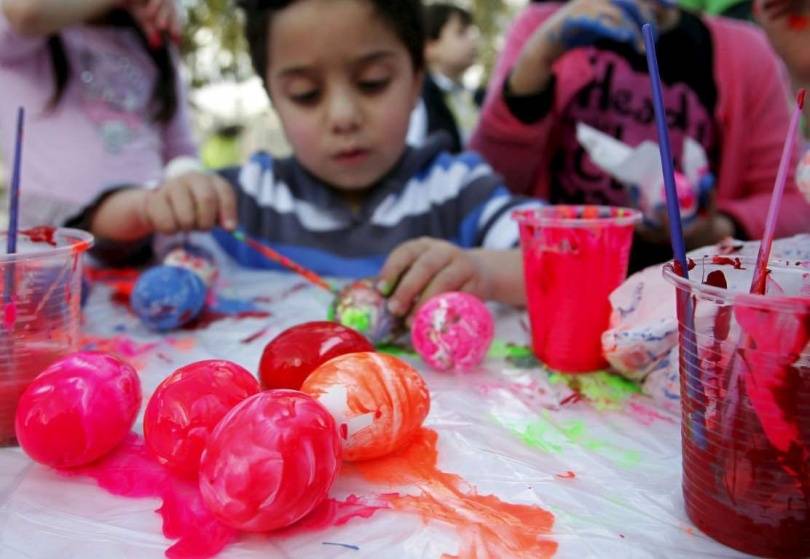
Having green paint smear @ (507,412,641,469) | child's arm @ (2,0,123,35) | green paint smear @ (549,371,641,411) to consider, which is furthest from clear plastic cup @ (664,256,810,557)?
child's arm @ (2,0,123,35)

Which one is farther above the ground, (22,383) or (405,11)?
(405,11)

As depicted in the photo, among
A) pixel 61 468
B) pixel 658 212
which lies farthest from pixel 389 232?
pixel 61 468

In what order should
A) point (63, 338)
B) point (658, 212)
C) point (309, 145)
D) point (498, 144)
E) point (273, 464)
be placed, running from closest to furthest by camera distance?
point (273, 464)
point (63, 338)
point (658, 212)
point (309, 145)
point (498, 144)

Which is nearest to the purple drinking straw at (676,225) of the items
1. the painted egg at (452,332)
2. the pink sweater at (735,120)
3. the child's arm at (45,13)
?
the painted egg at (452,332)

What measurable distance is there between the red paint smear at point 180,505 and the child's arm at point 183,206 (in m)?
0.60

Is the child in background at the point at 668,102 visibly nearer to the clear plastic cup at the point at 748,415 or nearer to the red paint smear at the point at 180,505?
the clear plastic cup at the point at 748,415

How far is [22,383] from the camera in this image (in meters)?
0.63

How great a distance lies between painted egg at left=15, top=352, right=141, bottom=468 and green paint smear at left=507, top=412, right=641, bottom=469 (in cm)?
39

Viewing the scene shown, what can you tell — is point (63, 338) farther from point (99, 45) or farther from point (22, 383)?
point (99, 45)

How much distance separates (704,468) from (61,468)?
0.54 meters

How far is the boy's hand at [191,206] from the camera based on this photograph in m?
1.13

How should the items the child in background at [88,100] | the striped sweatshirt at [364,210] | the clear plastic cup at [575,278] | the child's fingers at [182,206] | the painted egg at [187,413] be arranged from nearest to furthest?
the painted egg at [187,413] → the clear plastic cup at [575,278] → the child's fingers at [182,206] → the striped sweatshirt at [364,210] → the child in background at [88,100]

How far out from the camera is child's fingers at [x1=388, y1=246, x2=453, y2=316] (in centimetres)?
90

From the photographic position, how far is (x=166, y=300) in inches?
37.6
